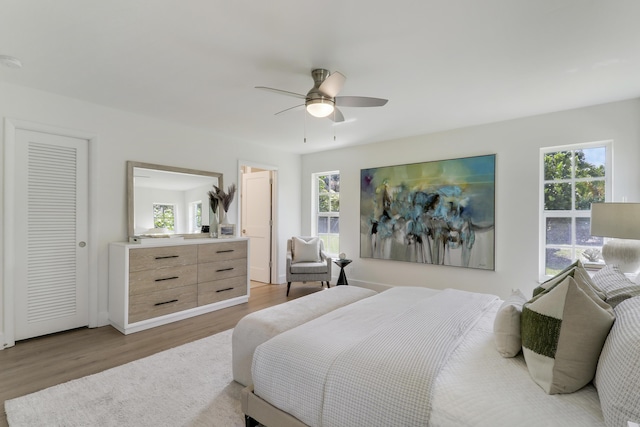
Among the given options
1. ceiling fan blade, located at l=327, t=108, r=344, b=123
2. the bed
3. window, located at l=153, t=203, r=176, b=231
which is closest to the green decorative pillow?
the bed

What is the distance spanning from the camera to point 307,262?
4898 mm

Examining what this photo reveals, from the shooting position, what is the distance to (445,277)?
412cm

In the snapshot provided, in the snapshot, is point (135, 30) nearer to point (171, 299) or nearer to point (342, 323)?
point (342, 323)

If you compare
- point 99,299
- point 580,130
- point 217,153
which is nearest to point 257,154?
point 217,153

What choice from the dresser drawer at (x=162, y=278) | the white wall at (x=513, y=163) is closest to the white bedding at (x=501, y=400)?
the white wall at (x=513, y=163)

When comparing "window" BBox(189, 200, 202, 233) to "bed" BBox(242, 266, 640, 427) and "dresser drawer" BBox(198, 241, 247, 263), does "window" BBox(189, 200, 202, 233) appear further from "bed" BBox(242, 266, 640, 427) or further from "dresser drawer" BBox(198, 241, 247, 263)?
"bed" BBox(242, 266, 640, 427)

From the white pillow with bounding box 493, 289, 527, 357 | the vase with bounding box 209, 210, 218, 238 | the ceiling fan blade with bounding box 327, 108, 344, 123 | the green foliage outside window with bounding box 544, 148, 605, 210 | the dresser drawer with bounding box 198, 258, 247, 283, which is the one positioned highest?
the ceiling fan blade with bounding box 327, 108, 344, 123

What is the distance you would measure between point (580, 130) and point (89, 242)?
561 cm

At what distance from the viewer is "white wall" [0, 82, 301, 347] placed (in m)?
2.89

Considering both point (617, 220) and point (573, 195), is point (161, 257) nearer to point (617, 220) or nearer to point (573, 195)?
point (617, 220)

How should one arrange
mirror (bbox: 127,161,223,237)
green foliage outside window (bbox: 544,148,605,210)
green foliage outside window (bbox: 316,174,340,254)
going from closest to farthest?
green foliage outside window (bbox: 544,148,605,210) < mirror (bbox: 127,161,223,237) < green foliage outside window (bbox: 316,174,340,254)

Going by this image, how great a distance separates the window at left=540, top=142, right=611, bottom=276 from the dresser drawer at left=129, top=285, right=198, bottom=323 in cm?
428

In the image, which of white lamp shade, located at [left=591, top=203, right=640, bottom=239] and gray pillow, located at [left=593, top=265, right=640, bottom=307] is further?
white lamp shade, located at [left=591, top=203, right=640, bottom=239]

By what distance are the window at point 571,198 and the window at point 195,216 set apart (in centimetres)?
442
